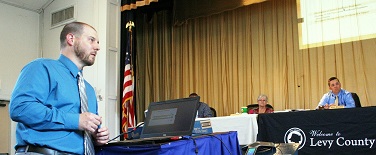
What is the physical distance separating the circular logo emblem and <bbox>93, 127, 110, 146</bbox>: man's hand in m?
3.34

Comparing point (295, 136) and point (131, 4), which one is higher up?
point (131, 4)

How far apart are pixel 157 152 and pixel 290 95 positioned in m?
6.12

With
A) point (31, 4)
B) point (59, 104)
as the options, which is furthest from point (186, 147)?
point (31, 4)

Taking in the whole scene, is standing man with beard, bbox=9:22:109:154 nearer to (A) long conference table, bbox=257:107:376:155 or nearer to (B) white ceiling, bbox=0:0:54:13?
(A) long conference table, bbox=257:107:376:155

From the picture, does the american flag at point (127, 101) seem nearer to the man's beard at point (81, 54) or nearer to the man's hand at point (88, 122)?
the man's beard at point (81, 54)

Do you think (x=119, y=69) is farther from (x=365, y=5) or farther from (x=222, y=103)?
(x=365, y=5)

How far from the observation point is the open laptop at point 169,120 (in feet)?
6.30

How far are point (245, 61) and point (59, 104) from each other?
6.61 meters

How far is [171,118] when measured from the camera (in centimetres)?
204

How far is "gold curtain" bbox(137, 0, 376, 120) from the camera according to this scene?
23.3ft

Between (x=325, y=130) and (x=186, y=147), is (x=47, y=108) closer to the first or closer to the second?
(x=186, y=147)

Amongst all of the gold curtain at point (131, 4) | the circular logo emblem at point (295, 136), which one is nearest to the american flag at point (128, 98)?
the gold curtain at point (131, 4)

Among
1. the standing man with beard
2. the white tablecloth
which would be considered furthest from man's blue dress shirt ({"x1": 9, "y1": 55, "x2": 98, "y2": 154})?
the white tablecloth

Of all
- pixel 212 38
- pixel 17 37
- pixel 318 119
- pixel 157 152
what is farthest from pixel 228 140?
pixel 17 37
